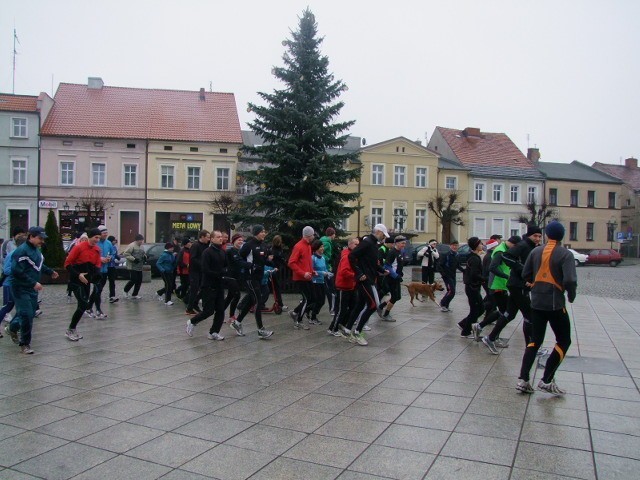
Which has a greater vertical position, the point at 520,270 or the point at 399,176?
the point at 399,176

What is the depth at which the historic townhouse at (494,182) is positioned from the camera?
169ft

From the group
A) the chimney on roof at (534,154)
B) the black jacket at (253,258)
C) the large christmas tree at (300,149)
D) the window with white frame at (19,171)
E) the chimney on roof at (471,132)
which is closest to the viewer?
the black jacket at (253,258)

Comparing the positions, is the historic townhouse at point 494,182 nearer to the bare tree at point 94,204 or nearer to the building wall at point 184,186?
the building wall at point 184,186

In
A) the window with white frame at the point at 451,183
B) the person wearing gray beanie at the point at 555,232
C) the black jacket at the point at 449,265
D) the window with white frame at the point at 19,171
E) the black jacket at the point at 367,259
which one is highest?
the window with white frame at the point at 451,183

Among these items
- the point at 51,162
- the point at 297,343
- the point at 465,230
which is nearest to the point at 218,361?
the point at 297,343

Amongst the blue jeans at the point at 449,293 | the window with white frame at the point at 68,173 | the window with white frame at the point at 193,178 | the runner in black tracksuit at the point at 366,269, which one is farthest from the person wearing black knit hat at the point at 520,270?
the window with white frame at the point at 68,173

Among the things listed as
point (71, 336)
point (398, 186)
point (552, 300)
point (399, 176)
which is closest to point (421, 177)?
point (399, 176)

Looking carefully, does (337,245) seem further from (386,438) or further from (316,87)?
(386,438)

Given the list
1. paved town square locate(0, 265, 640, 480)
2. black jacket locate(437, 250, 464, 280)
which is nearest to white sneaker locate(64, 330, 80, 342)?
paved town square locate(0, 265, 640, 480)

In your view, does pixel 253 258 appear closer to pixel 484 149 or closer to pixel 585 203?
pixel 484 149

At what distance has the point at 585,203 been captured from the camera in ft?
183

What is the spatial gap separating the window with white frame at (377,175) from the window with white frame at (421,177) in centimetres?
343

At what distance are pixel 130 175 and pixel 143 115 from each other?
17.7ft

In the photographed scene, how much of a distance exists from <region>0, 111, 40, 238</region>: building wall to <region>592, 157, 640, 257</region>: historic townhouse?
55.5m
